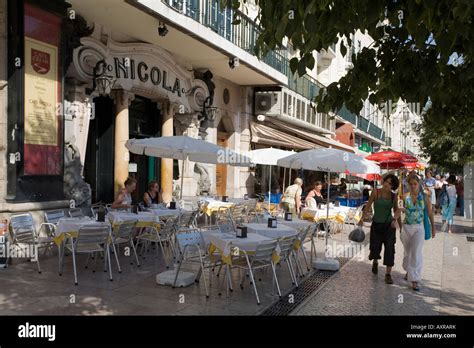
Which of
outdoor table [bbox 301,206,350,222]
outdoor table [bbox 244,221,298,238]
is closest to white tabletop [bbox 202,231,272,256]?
outdoor table [bbox 244,221,298,238]

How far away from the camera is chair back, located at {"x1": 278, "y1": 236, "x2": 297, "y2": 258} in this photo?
259 inches

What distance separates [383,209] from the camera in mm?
7609

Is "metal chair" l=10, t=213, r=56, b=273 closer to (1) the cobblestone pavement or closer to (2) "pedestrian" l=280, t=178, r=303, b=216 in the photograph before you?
(1) the cobblestone pavement

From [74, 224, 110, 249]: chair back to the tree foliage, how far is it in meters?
4.10

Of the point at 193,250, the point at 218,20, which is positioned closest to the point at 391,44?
the point at 193,250

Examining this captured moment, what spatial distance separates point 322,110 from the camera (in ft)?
14.1

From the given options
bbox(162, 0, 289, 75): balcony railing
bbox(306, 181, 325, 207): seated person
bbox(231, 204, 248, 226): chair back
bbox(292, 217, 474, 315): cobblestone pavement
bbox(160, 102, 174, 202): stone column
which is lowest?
bbox(292, 217, 474, 315): cobblestone pavement

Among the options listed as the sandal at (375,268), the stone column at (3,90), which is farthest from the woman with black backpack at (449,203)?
the stone column at (3,90)

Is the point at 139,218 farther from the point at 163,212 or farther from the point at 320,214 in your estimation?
the point at 320,214

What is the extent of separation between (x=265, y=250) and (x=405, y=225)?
2.40m

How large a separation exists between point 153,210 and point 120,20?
4773 mm

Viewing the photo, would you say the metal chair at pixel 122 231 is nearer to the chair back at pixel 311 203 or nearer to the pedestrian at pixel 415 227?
the pedestrian at pixel 415 227

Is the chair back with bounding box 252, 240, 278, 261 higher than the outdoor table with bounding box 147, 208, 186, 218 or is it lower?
lower

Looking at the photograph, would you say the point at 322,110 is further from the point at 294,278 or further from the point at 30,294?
the point at 30,294
